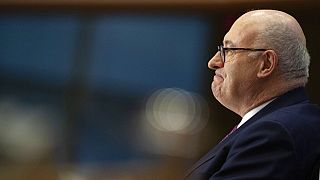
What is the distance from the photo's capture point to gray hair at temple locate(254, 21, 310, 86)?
1.63 m

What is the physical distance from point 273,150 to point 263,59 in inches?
11.7

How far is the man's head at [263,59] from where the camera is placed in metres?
1.63

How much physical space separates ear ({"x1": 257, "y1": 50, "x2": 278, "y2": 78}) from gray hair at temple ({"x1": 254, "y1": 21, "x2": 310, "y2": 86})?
0.5 inches

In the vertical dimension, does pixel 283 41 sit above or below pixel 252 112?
above

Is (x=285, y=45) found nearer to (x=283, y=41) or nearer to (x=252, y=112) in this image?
(x=283, y=41)

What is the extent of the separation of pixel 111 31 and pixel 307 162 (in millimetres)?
2568

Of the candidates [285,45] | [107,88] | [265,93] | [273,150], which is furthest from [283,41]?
[107,88]

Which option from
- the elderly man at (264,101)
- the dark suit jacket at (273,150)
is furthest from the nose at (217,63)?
the dark suit jacket at (273,150)

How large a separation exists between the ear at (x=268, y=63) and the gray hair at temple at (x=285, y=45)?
0.5 inches

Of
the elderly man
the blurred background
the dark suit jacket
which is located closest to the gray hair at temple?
the elderly man

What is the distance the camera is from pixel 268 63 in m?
1.63

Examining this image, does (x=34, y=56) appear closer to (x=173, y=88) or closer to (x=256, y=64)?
(x=173, y=88)

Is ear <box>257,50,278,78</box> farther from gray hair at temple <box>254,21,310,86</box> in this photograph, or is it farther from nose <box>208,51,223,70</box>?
nose <box>208,51,223,70</box>

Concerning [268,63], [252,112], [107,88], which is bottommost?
[107,88]
